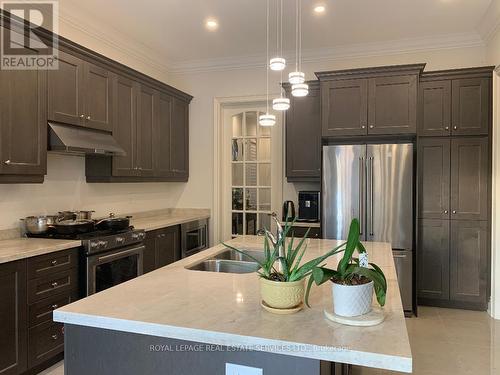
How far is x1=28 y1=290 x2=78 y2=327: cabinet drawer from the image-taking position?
2625 millimetres

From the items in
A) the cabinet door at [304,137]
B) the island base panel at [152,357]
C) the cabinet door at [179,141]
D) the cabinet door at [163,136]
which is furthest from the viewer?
the cabinet door at [179,141]

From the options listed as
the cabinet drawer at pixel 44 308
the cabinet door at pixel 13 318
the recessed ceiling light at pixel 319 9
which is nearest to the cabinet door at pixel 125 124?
the cabinet drawer at pixel 44 308

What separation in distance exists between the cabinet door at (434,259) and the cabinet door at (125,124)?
3269 mm

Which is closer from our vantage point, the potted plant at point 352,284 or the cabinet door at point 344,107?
the potted plant at point 352,284

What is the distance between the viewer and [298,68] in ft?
16.4

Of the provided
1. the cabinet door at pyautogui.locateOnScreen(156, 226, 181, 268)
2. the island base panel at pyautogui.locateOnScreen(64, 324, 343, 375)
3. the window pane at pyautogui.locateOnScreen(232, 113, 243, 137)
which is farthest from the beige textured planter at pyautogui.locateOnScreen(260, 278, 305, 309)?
the window pane at pyautogui.locateOnScreen(232, 113, 243, 137)

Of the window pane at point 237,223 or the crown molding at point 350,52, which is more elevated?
the crown molding at point 350,52

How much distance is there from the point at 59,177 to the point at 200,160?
2.16 meters

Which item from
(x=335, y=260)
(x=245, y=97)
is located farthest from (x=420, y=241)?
(x=245, y=97)

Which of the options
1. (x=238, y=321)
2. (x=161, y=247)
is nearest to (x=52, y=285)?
(x=161, y=247)

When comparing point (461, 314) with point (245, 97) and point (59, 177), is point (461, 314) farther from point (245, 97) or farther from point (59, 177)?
point (59, 177)

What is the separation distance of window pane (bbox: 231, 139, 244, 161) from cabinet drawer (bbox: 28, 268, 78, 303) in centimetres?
291

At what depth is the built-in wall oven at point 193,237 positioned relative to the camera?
4.64 metres

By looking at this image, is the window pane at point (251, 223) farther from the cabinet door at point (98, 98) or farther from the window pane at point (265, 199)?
the cabinet door at point (98, 98)
